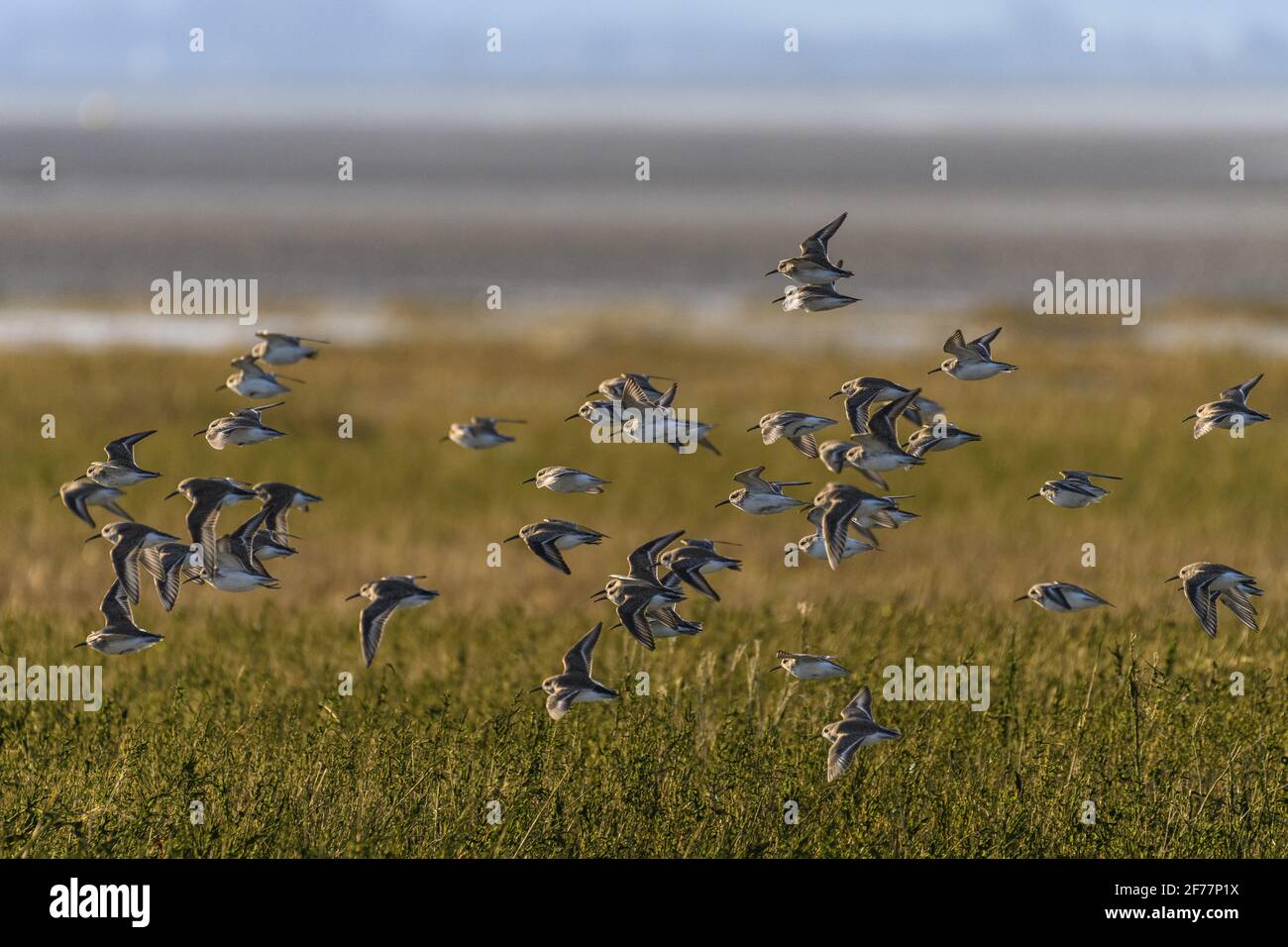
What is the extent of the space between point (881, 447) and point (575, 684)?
1.72m

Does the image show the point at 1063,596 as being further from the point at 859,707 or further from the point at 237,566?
the point at 237,566

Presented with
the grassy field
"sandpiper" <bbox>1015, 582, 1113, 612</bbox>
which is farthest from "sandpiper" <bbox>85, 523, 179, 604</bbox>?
"sandpiper" <bbox>1015, 582, 1113, 612</bbox>

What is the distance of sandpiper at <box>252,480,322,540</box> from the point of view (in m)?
8.12

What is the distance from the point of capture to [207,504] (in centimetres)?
763

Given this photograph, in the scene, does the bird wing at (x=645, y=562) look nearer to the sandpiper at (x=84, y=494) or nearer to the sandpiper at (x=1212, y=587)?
the sandpiper at (x=84, y=494)

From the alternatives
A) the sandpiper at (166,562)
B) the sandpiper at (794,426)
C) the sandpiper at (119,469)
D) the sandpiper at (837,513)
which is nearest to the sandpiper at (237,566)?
A: the sandpiper at (166,562)

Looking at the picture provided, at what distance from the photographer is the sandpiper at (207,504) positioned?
24.9 feet

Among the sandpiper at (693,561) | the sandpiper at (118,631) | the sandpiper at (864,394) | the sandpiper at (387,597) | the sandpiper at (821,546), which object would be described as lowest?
the sandpiper at (118,631)

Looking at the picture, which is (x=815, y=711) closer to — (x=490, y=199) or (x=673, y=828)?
(x=673, y=828)

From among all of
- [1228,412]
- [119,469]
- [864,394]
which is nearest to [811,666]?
[864,394]

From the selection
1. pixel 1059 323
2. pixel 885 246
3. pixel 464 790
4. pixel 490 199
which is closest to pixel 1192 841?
pixel 464 790

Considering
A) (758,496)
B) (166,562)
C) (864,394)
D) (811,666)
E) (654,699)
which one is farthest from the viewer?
(654,699)

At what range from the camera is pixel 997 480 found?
2214cm

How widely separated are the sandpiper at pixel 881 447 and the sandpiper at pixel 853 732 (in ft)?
3.33
